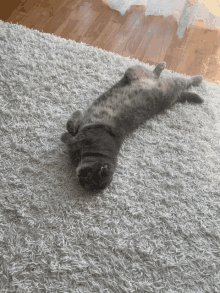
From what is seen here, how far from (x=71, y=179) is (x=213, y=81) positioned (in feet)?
5.14

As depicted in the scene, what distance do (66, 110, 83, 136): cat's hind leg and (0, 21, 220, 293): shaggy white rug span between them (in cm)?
12

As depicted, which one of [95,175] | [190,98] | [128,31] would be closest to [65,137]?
[95,175]

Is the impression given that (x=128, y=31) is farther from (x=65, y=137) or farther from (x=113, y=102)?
(x=65, y=137)

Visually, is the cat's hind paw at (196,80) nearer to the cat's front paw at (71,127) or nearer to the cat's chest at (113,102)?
the cat's chest at (113,102)

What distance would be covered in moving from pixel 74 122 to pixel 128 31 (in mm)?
1369

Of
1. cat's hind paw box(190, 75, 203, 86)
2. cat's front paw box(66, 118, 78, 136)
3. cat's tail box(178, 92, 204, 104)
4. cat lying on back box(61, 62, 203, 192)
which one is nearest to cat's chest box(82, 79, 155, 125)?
cat lying on back box(61, 62, 203, 192)

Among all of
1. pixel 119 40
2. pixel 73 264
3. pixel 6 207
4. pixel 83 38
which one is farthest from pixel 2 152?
pixel 119 40

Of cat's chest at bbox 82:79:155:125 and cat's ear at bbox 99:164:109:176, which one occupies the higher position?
cat's chest at bbox 82:79:155:125

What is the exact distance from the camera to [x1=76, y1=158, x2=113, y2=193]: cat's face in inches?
47.6

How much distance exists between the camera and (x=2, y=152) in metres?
1.39

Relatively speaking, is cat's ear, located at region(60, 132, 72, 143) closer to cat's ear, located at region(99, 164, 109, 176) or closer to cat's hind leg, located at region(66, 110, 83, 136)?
cat's hind leg, located at region(66, 110, 83, 136)

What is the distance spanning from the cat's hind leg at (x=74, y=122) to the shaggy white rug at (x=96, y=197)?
0.12 metres

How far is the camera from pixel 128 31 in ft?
7.30

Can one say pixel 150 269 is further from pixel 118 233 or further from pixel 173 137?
pixel 173 137
